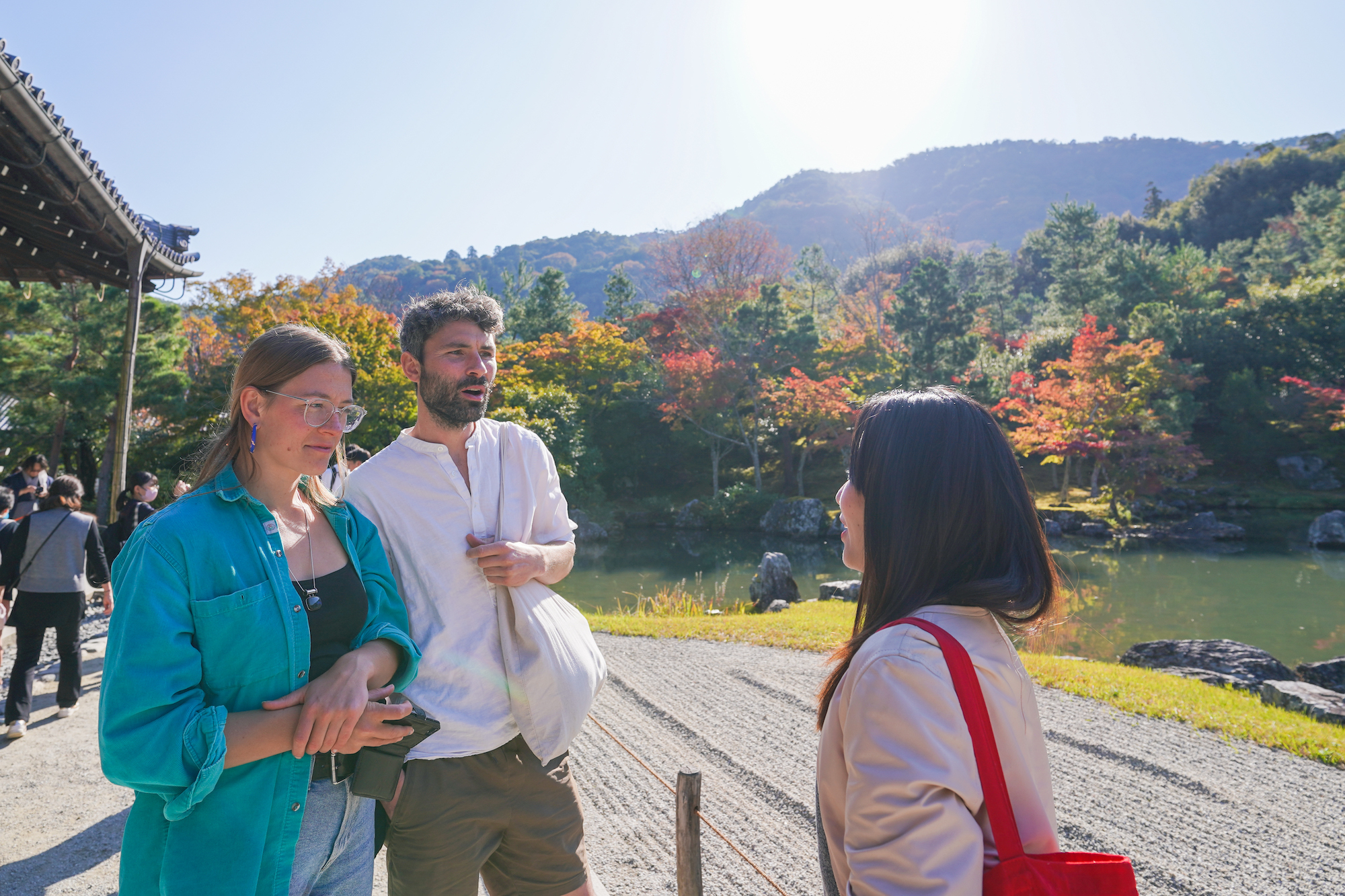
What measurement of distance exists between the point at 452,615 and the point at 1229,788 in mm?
4409

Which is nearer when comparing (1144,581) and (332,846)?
(332,846)

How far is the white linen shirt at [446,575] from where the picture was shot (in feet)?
5.12

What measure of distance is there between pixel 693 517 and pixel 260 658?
1841cm

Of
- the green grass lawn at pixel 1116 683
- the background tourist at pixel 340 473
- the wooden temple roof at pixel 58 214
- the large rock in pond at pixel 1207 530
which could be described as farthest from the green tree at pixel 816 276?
the background tourist at pixel 340 473

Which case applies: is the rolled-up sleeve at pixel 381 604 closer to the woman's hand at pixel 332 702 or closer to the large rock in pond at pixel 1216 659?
the woman's hand at pixel 332 702

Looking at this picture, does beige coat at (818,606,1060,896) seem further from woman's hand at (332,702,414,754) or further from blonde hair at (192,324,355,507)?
blonde hair at (192,324,355,507)

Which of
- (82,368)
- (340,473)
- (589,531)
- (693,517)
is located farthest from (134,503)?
(693,517)

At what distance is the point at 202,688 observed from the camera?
1127mm

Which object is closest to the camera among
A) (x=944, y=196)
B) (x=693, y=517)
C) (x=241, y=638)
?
(x=241, y=638)

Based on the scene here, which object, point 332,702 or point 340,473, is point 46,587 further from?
point 332,702

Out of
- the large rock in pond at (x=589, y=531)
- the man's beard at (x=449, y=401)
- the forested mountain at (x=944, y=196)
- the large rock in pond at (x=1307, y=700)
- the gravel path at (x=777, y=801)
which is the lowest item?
the large rock in pond at (x=589, y=531)

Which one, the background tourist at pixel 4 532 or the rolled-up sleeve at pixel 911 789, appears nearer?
the rolled-up sleeve at pixel 911 789

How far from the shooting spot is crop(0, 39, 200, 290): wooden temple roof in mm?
3562

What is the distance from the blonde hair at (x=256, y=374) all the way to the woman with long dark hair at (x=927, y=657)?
1.01 meters
